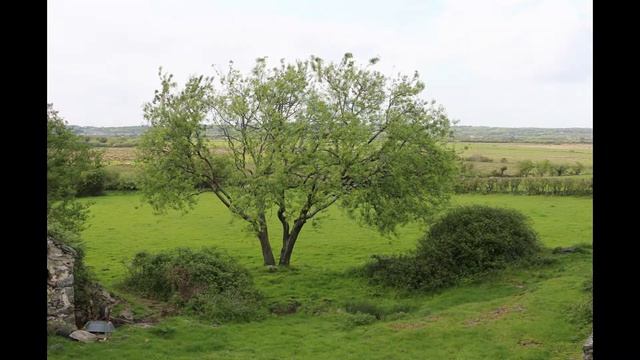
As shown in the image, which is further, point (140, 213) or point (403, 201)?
point (140, 213)

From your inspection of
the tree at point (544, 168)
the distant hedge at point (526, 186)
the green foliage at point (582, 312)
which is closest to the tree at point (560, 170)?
the tree at point (544, 168)

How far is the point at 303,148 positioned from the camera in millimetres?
29734

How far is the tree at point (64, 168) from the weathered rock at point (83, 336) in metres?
11.1

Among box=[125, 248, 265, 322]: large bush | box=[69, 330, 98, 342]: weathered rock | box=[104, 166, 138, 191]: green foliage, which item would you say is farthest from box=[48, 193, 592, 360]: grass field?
box=[104, 166, 138, 191]: green foliage

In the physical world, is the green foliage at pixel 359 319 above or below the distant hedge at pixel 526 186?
below

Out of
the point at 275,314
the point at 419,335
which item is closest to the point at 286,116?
the point at 275,314

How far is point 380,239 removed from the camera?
43281mm

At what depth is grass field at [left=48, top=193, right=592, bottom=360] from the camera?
675 inches

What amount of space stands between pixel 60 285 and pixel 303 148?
589 inches

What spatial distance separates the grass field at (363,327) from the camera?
56.2 feet

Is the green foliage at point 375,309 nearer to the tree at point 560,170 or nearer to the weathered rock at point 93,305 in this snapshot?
the weathered rock at point 93,305

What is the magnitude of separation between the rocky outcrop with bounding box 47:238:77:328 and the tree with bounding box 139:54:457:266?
10.7 m
